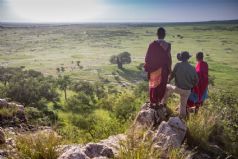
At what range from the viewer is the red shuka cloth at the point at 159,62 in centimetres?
1113

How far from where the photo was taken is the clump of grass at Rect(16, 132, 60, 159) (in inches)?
291

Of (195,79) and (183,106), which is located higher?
(195,79)

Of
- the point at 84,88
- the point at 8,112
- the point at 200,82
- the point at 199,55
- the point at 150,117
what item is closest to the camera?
the point at 150,117

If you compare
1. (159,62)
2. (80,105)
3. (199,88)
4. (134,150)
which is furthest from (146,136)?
(80,105)

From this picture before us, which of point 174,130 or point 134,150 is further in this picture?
point 174,130

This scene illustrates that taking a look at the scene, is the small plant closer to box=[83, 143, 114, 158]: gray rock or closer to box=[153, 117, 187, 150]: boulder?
box=[83, 143, 114, 158]: gray rock

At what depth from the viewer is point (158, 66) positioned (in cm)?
1132

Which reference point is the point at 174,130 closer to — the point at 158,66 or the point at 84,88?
the point at 158,66

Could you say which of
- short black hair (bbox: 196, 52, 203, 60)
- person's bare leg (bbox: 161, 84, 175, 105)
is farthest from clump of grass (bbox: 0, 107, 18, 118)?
short black hair (bbox: 196, 52, 203, 60)

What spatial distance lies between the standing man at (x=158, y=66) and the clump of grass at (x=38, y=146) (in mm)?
4295

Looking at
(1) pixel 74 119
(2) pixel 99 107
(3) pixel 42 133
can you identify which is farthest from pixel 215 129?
(2) pixel 99 107

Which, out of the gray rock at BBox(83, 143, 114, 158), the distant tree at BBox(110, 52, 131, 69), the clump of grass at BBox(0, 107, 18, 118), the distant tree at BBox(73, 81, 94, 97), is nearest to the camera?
the gray rock at BBox(83, 143, 114, 158)

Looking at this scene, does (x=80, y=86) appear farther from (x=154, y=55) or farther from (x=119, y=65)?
(x=154, y=55)

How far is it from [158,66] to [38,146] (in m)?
5.42
